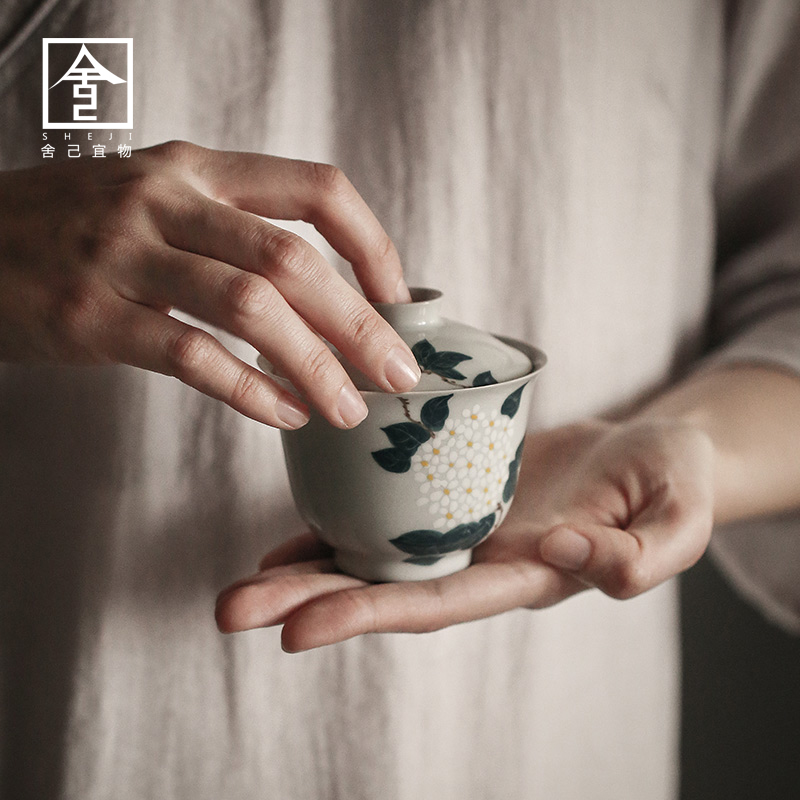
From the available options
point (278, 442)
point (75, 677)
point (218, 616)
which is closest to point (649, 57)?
point (278, 442)

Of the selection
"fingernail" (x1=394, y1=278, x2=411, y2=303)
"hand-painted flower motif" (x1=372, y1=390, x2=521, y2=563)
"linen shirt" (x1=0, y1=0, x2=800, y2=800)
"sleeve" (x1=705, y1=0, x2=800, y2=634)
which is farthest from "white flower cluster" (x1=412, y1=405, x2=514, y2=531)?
"sleeve" (x1=705, y1=0, x2=800, y2=634)

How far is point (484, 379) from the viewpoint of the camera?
0.54m

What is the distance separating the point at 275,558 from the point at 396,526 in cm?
15

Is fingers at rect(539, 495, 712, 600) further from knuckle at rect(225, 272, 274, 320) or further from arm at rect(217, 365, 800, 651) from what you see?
knuckle at rect(225, 272, 274, 320)

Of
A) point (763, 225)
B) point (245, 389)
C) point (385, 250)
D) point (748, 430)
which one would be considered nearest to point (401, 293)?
point (385, 250)

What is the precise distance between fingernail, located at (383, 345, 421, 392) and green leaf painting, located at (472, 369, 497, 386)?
0.20 ft

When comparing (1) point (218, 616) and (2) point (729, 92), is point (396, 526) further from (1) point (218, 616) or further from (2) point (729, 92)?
(2) point (729, 92)

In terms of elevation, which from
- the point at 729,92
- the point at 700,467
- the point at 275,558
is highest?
the point at 729,92

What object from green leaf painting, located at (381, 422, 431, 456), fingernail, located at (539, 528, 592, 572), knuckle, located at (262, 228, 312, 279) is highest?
knuckle, located at (262, 228, 312, 279)

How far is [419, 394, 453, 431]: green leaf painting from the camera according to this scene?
0.52m

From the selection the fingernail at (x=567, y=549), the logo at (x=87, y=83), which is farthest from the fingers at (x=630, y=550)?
the logo at (x=87, y=83)

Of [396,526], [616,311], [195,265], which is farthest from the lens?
[616,311]

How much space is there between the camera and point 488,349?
22.6 inches

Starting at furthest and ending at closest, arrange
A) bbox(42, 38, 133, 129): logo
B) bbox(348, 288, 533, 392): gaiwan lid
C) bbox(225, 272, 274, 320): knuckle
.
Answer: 1. bbox(42, 38, 133, 129): logo
2. bbox(348, 288, 533, 392): gaiwan lid
3. bbox(225, 272, 274, 320): knuckle
